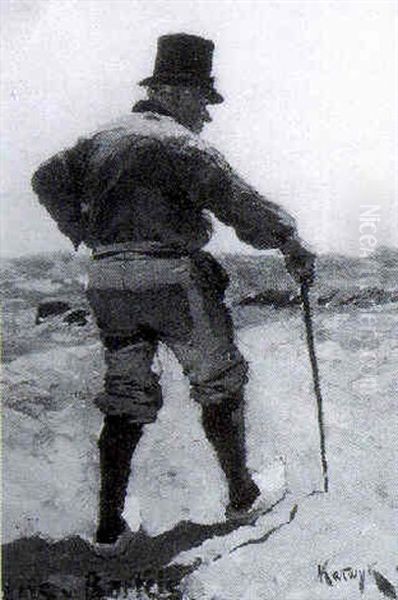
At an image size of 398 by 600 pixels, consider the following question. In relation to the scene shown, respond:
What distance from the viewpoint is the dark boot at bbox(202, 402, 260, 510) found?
243cm

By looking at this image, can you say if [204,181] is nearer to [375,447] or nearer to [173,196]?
Result: [173,196]

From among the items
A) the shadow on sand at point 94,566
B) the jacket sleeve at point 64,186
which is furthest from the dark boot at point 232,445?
the jacket sleeve at point 64,186

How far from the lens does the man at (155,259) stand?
233 cm

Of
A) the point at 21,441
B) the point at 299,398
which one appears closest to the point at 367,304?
the point at 299,398

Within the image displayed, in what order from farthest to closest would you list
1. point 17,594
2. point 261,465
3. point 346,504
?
point 261,465 < point 346,504 < point 17,594

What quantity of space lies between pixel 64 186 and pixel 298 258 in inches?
30.6

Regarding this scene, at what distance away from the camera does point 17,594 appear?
7.40 feet

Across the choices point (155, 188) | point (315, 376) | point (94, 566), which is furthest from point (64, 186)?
point (94, 566)

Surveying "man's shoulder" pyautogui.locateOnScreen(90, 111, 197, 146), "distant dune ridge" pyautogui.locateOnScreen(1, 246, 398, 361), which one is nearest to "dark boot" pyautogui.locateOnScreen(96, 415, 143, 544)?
"man's shoulder" pyautogui.locateOnScreen(90, 111, 197, 146)

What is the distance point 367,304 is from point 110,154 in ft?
7.18

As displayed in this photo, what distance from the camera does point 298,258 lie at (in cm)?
238
